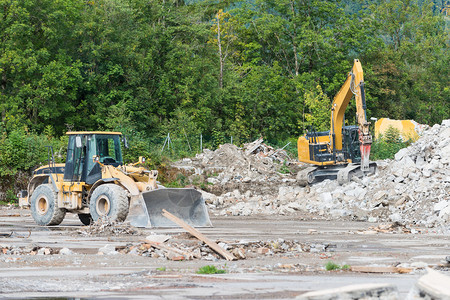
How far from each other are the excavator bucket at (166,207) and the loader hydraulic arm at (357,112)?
12906 mm

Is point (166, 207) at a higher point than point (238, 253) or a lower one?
higher

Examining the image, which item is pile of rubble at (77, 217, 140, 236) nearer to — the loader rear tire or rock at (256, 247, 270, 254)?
the loader rear tire

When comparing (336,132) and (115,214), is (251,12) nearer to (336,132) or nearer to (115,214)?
(336,132)

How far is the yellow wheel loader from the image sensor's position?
61.9 feet

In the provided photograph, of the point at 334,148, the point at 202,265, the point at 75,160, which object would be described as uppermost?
the point at 75,160

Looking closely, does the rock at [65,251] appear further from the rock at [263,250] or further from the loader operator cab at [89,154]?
the loader operator cab at [89,154]

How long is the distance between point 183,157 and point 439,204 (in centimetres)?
2159

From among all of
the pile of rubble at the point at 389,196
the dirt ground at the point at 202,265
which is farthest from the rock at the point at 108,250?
the pile of rubble at the point at 389,196

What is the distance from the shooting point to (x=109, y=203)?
1900cm

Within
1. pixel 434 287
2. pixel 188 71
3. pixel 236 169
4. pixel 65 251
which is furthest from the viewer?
pixel 188 71

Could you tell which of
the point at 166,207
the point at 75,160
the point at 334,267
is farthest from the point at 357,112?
the point at 334,267

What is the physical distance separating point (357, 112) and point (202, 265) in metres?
20.9

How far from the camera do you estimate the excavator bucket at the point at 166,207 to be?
1867 cm

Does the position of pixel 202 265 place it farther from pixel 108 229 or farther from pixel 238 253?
pixel 108 229
